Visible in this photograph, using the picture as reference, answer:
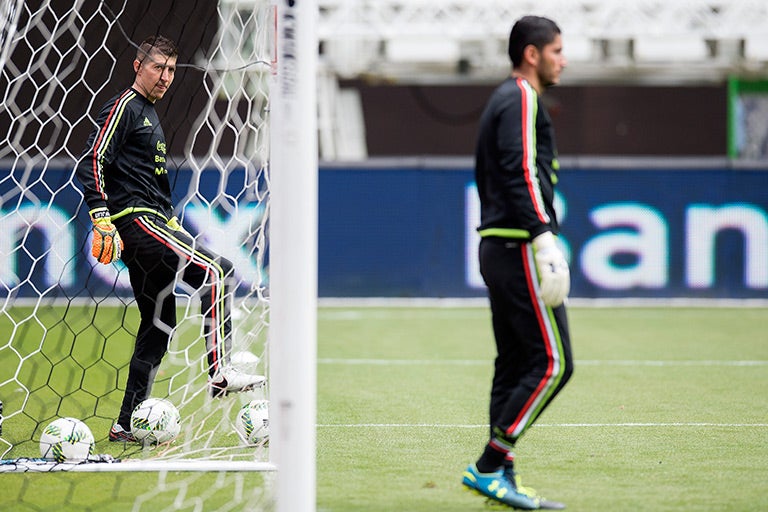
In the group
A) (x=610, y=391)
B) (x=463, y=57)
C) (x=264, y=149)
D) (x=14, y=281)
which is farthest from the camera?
(x=463, y=57)

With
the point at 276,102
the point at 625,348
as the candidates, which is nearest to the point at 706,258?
the point at 625,348

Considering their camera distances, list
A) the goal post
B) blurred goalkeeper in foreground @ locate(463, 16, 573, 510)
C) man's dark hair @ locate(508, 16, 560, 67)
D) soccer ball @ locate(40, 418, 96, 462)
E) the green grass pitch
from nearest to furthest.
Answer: the goal post → blurred goalkeeper in foreground @ locate(463, 16, 573, 510) → man's dark hair @ locate(508, 16, 560, 67) → the green grass pitch → soccer ball @ locate(40, 418, 96, 462)

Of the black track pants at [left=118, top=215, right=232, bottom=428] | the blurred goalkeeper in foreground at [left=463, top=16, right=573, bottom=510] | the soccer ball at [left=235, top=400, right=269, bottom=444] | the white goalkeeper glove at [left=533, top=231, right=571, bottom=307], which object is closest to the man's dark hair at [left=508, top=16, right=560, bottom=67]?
the blurred goalkeeper in foreground at [left=463, top=16, right=573, bottom=510]

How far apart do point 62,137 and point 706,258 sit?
7.35 metres

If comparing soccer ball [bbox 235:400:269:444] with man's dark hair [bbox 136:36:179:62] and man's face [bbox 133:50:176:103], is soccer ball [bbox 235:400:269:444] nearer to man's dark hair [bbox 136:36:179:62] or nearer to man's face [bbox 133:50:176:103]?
man's face [bbox 133:50:176:103]

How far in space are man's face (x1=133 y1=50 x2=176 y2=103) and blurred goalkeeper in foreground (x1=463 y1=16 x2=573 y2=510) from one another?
180cm

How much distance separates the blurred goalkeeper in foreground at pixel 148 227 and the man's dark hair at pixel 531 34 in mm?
1861

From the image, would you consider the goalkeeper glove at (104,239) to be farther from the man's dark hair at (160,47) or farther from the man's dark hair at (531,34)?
the man's dark hair at (531,34)

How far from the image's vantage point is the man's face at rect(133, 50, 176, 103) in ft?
17.9

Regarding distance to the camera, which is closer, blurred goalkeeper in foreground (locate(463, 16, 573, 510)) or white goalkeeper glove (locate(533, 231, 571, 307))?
white goalkeeper glove (locate(533, 231, 571, 307))

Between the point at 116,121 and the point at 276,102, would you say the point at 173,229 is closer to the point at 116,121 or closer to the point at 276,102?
the point at 116,121

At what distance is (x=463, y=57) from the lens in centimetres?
1881

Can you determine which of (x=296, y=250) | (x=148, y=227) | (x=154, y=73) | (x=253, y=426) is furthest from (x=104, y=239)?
(x=296, y=250)

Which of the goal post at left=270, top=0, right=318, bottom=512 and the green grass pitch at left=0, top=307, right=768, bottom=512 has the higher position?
the goal post at left=270, top=0, right=318, bottom=512
